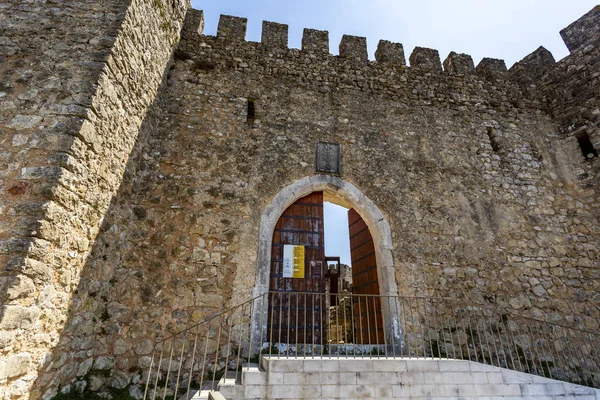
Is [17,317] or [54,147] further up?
[54,147]

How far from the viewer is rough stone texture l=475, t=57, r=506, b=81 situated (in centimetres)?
750

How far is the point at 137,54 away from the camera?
4.58 meters

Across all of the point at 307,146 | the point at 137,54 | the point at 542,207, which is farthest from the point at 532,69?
the point at 137,54

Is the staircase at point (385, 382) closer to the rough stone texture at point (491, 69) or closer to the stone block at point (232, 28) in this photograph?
the stone block at point (232, 28)

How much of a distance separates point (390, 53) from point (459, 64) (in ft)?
5.63

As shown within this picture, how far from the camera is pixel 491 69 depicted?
7.56m

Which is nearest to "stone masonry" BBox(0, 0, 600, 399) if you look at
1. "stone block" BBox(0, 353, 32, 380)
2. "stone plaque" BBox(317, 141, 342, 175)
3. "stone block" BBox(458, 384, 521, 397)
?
"stone block" BBox(0, 353, 32, 380)

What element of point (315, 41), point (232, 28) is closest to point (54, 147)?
point (232, 28)

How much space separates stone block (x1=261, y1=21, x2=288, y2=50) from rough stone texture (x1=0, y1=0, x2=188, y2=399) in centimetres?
257

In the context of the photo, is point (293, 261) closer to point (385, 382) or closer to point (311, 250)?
point (311, 250)

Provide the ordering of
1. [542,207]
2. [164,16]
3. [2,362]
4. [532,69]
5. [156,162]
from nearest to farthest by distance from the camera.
Answer: [2,362] < [156,162] < [164,16] < [542,207] < [532,69]

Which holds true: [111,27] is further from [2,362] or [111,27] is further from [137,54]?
[2,362]

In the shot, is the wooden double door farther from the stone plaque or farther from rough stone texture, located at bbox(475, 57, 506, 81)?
rough stone texture, located at bbox(475, 57, 506, 81)

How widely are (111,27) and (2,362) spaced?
3.79 meters
